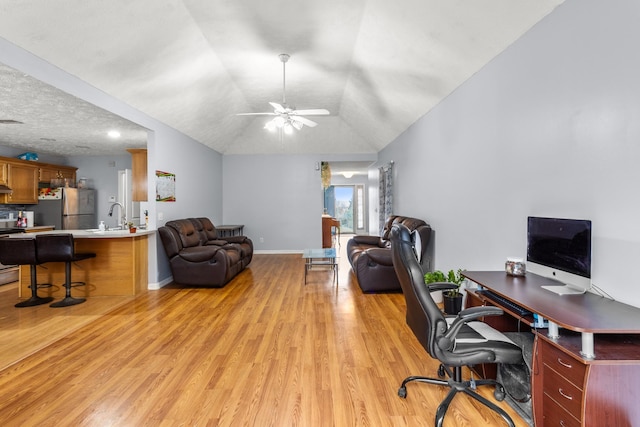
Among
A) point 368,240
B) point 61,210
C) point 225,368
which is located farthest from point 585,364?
point 61,210

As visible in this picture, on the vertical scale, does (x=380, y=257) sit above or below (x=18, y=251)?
below

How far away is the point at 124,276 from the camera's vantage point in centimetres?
454

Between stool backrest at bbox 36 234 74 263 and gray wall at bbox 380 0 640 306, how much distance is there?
15.5ft

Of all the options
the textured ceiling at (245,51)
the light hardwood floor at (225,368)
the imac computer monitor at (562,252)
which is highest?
the textured ceiling at (245,51)

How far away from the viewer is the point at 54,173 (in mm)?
7016

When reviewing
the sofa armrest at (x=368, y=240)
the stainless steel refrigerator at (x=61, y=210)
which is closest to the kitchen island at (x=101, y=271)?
the stainless steel refrigerator at (x=61, y=210)

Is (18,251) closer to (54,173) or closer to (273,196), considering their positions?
(54,173)

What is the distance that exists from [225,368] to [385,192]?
5.34 meters

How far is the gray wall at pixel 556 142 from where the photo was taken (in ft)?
5.81

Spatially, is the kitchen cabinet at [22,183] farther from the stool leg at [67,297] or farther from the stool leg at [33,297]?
the stool leg at [67,297]

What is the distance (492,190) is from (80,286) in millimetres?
5288

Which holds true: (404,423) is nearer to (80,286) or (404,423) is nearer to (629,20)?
(629,20)

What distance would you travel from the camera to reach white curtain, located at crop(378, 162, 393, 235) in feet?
21.9

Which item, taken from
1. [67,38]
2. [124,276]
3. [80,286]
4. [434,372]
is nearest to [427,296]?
[434,372]
